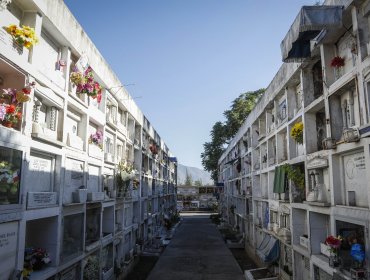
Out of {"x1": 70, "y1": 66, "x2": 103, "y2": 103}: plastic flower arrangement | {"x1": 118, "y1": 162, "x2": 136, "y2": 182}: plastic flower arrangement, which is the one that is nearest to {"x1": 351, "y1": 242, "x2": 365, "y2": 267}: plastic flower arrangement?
{"x1": 70, "y1": 66, "x2": 103, "y2": 103}: plastic flower arrangement

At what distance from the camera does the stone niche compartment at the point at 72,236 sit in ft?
44.8

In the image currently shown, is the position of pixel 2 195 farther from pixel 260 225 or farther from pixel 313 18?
pixel 260 225

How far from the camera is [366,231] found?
1020 centimetres

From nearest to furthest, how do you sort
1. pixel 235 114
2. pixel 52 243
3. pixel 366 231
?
pixel 366 231, pixel 52 243, pixel 235 114

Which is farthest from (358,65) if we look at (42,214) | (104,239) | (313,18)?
(104,239)

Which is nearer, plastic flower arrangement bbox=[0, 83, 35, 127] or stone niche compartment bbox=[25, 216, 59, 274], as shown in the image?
plastic flower arrangement bbox=[0, 83, 35, 127]

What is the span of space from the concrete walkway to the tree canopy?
21.8m

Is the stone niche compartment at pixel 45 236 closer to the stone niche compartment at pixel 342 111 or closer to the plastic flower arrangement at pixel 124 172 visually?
the plastic flower arrangement at pixel 124 172

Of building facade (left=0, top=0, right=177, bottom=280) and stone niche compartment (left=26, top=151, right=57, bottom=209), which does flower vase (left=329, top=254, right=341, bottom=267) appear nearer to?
building facade (left=0, top=0, right=177, bottom=280)

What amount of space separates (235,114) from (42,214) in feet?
150

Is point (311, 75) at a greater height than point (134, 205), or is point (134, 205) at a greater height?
point (311, 75)

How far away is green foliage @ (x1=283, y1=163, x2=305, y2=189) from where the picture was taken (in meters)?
16.7

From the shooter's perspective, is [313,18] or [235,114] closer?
[313,18]

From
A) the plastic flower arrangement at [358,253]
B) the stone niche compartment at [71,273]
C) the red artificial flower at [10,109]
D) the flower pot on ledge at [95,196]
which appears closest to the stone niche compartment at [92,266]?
the stone niche compartment at [71,273]
